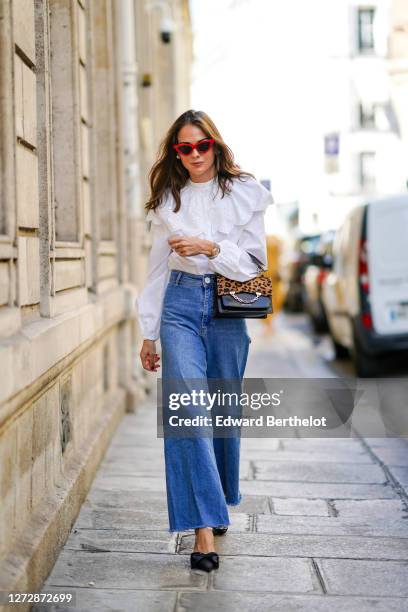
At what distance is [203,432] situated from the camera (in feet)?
15.0

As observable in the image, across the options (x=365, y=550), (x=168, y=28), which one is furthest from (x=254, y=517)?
(x=168, y=28)

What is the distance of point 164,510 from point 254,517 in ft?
1.60

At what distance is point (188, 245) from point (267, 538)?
1511 millimetres

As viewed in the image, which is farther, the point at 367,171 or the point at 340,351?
the point at 367,171

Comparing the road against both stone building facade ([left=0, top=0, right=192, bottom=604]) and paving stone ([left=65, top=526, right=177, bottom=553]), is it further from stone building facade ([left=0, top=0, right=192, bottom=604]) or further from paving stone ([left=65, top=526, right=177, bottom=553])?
stone building facade ([left=0, top=0, right=192, bottom=604])

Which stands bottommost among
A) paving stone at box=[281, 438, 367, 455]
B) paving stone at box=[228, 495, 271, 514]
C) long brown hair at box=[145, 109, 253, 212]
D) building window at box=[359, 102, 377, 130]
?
paving stone at box=[281, 438, 367, 455]

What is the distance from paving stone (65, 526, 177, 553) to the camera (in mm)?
4902

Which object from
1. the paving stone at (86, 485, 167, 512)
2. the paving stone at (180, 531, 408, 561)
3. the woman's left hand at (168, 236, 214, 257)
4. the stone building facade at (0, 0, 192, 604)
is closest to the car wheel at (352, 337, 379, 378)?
the stone building facade at (0, 0, 192, 604)

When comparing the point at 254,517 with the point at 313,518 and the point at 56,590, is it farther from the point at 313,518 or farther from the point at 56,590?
the point at 56,590

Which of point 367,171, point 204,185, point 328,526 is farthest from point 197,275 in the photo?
point 367,171

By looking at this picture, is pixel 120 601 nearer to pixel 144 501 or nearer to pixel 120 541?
pixel 120 541

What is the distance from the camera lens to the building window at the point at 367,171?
127 ft

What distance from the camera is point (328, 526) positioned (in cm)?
532

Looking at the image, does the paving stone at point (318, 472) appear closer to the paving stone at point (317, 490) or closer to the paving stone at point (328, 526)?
the paving stone at point (317, 490)
